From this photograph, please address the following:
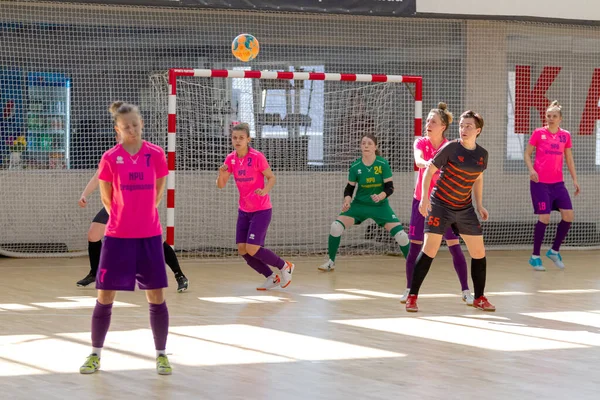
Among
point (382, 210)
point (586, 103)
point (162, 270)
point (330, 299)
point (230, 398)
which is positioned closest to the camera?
point (230, 398)

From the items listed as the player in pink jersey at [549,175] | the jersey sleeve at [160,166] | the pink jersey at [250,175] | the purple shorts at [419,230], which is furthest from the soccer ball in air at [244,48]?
the jersey sleeve at [160,166]

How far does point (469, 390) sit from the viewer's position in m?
4.86

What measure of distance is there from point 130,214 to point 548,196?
21.8ft

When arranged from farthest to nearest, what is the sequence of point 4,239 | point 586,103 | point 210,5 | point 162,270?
point 586,103 → point 4,239 → point 210,5 → point 162,270

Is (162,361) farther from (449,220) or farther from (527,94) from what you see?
(527,94)

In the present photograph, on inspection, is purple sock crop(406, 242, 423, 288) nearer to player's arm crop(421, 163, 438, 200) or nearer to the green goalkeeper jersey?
player's arm crop(421, 163, 438, 200)

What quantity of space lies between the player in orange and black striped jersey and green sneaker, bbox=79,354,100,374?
9.28ft

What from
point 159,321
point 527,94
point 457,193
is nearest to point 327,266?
point 457,193

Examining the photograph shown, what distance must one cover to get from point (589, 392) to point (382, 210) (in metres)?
5.32

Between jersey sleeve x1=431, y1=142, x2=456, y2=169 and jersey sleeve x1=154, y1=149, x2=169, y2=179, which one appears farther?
jersey sleeve x1=431, y1=142, x2=456, y2=169

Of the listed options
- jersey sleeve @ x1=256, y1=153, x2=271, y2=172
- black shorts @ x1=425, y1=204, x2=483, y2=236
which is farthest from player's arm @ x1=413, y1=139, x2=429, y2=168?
jersey sleeve @ x1=256, y1=153, x2=271, y2=172

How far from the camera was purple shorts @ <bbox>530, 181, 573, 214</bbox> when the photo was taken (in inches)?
413

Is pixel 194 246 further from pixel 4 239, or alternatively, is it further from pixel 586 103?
pixel 586 103

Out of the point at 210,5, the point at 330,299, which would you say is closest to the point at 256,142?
the point at 210,5
